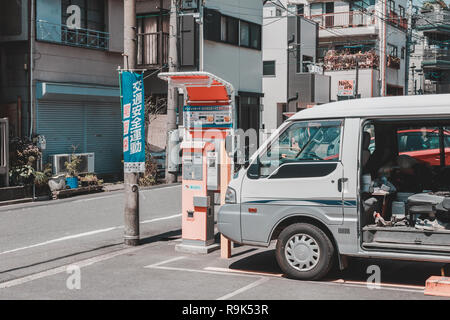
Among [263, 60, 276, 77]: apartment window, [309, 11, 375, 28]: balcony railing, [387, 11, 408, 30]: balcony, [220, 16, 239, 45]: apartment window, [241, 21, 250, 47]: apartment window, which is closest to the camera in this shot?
[220, 16, 239, 45]: apartment window

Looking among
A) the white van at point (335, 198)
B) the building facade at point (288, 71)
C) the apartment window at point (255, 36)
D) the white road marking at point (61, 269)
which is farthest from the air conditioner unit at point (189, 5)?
the white van at point (335, 198)

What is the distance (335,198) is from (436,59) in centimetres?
4531

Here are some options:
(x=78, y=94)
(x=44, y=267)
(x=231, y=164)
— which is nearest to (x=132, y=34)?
(x=231, y=164)

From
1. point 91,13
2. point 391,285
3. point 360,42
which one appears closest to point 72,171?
point 91,13

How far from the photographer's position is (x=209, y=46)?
25891mm

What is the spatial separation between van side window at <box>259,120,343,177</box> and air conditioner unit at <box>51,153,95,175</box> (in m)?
12.0

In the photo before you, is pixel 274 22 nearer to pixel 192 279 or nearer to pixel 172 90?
pixel 172 90

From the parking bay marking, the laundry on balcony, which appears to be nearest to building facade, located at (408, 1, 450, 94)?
the laundry on balcony

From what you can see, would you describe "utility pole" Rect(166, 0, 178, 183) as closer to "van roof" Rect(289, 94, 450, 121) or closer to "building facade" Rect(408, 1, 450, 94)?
"van roof" Rect(289, 94, 450, 121)

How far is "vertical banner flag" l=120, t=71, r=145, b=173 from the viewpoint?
33.8 feet

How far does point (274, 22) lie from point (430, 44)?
19.5 meters

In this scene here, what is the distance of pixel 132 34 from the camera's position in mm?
10781

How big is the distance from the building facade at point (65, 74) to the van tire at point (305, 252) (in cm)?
1273

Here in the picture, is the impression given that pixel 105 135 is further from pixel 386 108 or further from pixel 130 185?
pixel 386 108
